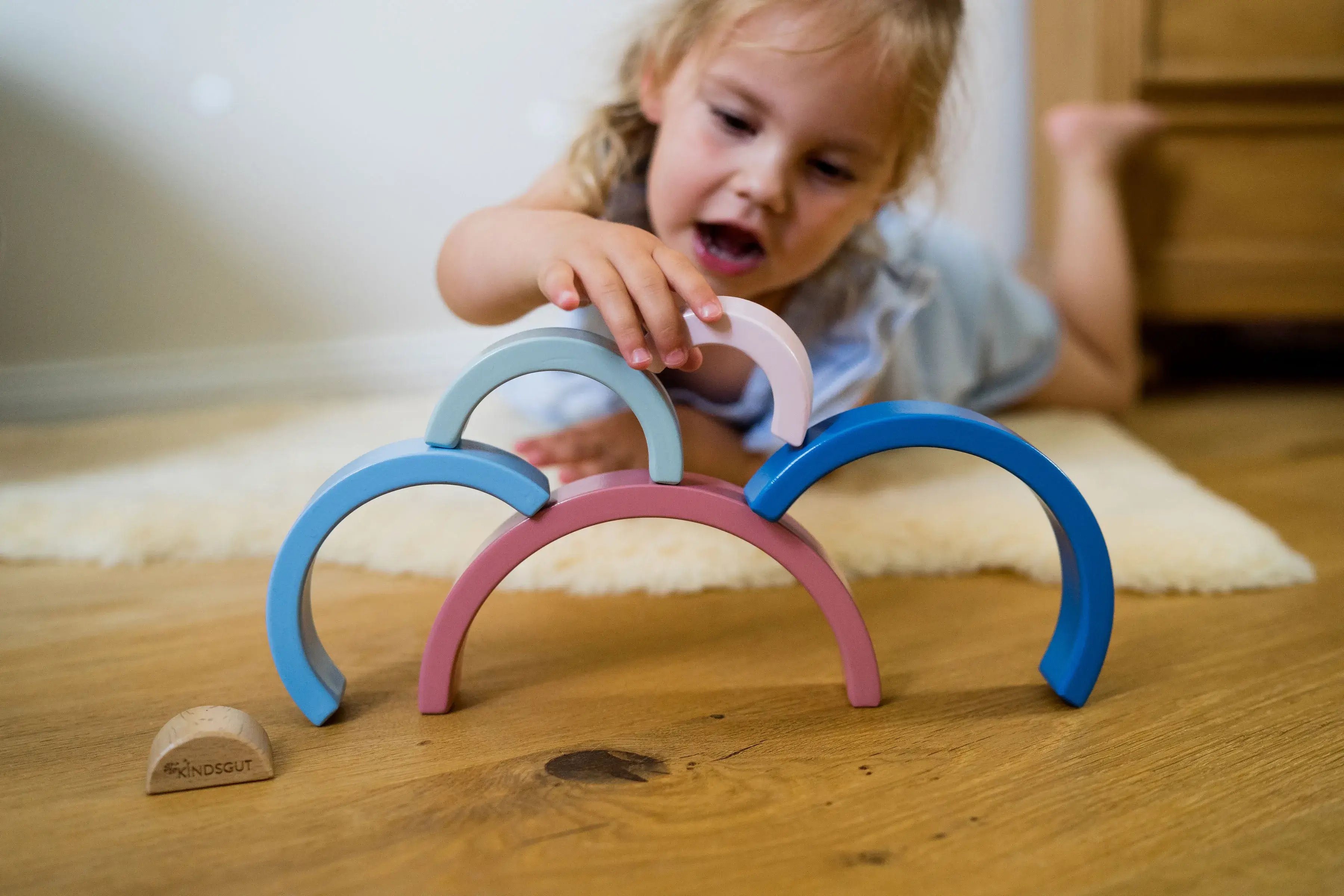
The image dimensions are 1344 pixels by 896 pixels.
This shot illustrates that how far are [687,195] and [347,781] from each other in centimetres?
54

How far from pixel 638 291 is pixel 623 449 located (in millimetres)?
459

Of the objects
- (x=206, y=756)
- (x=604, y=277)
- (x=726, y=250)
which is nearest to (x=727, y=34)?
(x=726, y=250)

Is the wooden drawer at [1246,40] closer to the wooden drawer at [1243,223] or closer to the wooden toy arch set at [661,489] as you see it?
the wooden drawer at [1243,223]

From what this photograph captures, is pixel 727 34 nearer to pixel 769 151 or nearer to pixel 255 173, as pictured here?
pixel 769 151

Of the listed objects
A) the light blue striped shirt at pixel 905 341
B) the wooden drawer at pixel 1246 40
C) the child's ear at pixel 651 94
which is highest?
the wooden drawer at pixel 1246 40

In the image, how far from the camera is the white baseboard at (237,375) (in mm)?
1418

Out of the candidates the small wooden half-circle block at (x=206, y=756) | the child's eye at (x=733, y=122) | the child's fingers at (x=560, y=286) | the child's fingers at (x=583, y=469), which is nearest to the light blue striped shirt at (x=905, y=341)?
the child's fingers at (x=583, y=469)

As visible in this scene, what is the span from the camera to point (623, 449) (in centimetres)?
101

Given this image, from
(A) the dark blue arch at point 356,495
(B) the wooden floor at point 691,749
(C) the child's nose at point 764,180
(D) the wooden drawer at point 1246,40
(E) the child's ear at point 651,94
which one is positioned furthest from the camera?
(D) the wooden drawer at point 1246,40

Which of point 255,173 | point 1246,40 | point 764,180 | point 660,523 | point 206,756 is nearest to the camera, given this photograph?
point 206,756

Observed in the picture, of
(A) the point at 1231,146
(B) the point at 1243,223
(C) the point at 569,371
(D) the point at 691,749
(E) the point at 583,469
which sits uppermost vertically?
(A) the point at 1231,146

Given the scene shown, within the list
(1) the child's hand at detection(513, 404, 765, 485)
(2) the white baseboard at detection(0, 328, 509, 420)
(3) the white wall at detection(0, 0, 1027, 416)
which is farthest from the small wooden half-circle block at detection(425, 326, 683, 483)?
(2) the white baseboard at detection(0, 328, 509, 420)

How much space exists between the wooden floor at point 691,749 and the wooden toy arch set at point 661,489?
4 cm

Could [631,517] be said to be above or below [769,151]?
below
